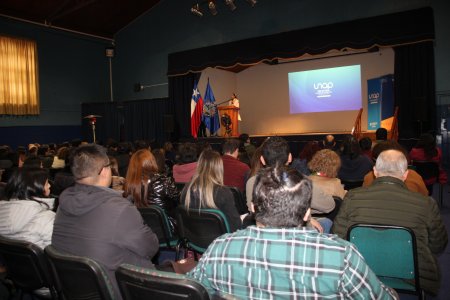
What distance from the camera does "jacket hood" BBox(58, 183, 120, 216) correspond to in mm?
1843

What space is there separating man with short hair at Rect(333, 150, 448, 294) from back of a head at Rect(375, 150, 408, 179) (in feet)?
0.23

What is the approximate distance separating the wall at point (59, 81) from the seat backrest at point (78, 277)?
10.8 metres

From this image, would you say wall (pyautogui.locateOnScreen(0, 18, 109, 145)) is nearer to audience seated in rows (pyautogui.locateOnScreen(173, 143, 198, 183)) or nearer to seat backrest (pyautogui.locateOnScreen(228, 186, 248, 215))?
audience seated in rows (pyautogui.locateOnScreen(173, 143, 198, 183))

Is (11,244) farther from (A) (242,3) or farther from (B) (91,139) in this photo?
(B) (91,139)

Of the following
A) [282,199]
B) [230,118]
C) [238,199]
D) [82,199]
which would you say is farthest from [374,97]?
[282,199]

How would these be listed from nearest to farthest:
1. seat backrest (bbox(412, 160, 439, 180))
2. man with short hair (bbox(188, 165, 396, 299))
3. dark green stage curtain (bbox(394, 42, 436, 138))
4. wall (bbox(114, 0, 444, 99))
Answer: man with short hair (bbox(188, 165, 396, 299))
seat backrest (bbox(412, 160, 439, 180))
dark green stage curtain (bbox(394, 42, 436, 138))
wall (bbox(114, 0, 444, 99))

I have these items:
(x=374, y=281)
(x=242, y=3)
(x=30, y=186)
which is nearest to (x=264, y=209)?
(x=374, y=281)

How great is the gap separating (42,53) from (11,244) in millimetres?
11786

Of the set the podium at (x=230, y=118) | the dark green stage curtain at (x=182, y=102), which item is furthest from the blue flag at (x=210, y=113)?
the dark green stage curtain at (x=182, y=102)

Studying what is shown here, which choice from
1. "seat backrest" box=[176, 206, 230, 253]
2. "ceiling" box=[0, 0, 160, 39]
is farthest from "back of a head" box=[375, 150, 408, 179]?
"ceiling" box=[0, 0, 160, 39]

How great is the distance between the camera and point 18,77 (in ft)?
37.3

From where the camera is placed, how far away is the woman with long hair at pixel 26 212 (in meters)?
2.33

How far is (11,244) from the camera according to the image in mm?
2021

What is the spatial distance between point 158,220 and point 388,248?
1.80 meters
